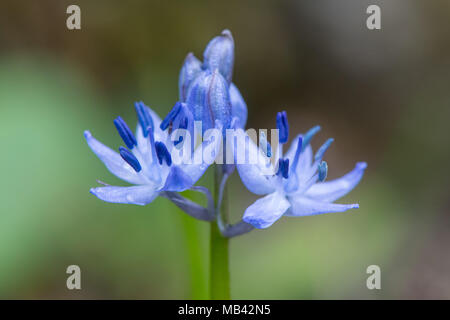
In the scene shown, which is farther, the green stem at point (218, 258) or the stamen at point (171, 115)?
the green stem at point (218, 258)

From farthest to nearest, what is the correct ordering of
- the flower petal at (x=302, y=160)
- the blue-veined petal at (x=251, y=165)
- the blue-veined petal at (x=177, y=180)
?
the flower petal at (x=302, y=160) → the blue-veined petal at (x=251, y=165) → the blue-veined petal at (x=177, y=180)

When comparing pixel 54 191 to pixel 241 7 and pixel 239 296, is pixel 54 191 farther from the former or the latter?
pixel 241 7

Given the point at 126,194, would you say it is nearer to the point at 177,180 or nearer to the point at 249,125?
the point at 177,180

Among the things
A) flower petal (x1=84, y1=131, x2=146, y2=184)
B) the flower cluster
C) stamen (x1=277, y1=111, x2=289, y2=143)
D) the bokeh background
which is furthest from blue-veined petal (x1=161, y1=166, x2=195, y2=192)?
the bokeh background

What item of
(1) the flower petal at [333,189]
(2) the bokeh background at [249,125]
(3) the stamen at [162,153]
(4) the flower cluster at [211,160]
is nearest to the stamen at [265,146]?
(4) the flower cluster at [211,160]

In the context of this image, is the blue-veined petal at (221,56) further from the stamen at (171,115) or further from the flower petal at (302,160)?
the flower petal at (302,160)

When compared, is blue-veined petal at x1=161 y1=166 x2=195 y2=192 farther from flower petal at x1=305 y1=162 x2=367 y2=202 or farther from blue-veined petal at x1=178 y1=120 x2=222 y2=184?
flower petal at x1=305 y1=162 x2=367 y2=202

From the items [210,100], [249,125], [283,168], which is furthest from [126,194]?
[249,125]
